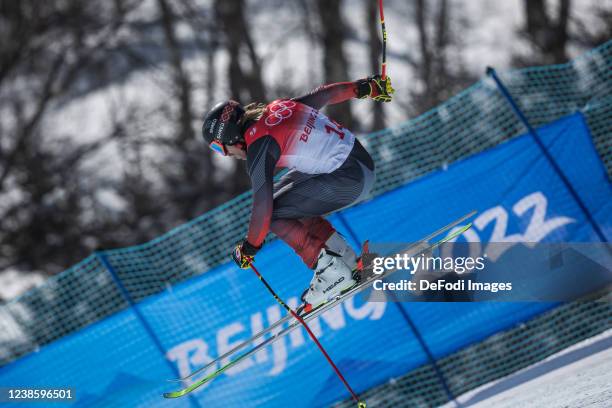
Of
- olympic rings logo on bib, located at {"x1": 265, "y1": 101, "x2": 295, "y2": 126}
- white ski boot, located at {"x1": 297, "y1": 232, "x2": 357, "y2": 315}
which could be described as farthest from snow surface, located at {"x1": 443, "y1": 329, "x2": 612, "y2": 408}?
olympic rings logo on bib, located at {"x1": 265, "y1": 101, "x2": 295, "y2": 126}

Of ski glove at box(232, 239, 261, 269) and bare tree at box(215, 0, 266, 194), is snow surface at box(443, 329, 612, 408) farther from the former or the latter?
bare tree at box(215, 0, 266, 194)

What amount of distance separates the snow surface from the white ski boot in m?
1.56

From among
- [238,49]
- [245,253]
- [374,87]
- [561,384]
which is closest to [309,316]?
[245,253]

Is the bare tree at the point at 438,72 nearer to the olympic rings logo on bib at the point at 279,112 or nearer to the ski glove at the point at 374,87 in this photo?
the ski glove at the point at 374,87

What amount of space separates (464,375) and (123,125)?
39.8ft

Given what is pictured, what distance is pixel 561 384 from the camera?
5523 mm

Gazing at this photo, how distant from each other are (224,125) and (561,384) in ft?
10.4

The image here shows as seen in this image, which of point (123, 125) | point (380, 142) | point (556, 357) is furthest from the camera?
point (123, 125)

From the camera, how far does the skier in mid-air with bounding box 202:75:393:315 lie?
16.2 ft

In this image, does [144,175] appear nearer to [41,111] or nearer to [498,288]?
[41,111]

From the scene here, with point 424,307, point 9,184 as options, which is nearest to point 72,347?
point 424,307

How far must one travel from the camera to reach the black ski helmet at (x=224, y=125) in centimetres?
500

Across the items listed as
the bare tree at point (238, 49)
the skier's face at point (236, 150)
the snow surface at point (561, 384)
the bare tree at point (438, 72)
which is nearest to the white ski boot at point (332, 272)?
the skier's face at point (236, 150)

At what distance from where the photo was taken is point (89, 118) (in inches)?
892
